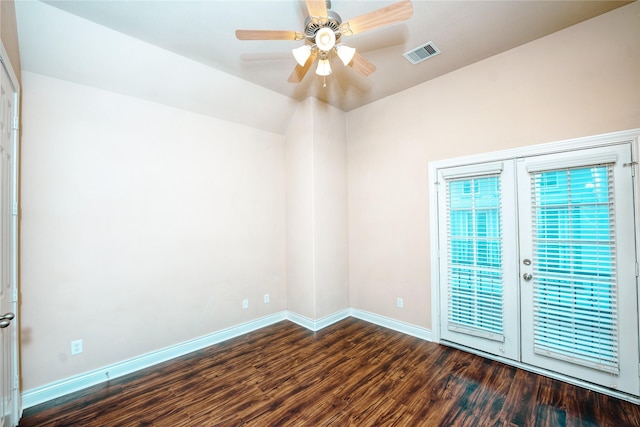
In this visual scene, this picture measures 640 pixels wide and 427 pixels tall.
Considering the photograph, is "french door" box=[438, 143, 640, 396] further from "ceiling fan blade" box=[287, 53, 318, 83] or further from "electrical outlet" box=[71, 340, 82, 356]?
"electrical outlet" box=[71, 340, 82, 356]

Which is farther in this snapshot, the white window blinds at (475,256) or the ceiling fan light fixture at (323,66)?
the white window blinds at (475,256)

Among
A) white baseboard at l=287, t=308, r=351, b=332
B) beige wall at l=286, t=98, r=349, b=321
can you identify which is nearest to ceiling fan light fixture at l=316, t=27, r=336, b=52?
beige wall at l=286, t=98, r=349, b=321

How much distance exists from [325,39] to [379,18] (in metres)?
0.39

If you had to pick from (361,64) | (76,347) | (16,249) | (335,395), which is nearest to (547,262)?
(335,395)

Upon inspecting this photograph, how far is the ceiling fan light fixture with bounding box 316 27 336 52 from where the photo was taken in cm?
195

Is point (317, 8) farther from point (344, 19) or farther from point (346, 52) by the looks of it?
point (344, 19)

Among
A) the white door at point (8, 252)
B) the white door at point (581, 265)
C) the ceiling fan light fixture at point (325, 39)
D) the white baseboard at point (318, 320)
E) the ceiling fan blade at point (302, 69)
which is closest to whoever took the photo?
the white door at point (8, 252)

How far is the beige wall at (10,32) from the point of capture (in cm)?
179

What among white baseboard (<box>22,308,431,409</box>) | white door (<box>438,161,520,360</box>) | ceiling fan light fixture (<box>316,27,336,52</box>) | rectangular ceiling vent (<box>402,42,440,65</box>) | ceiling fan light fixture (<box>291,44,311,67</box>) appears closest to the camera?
ceiling fan light fixture (<box>316,27,336,52</box>)

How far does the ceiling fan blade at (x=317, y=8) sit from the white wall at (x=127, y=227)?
2.16m

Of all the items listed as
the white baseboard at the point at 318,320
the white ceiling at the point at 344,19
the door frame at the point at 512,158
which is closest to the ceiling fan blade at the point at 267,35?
the white ceiling at the point at 344,19

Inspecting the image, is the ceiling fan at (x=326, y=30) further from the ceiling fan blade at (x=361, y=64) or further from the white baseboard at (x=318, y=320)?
the white baseboard at (x=318, y=320)

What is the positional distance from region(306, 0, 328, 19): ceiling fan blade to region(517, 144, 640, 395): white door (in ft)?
7.85

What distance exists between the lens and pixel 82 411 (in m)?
2.27
